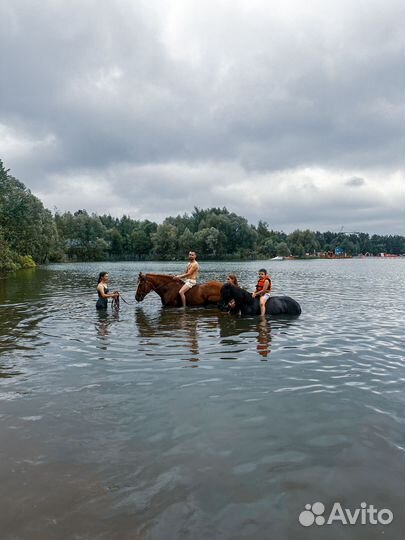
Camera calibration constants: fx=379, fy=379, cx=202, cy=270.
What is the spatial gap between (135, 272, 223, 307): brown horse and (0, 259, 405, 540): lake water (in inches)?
267

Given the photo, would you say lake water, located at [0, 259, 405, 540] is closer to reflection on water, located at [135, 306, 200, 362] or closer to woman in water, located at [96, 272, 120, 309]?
reflection on water, located at [135, 306, 200, 362]

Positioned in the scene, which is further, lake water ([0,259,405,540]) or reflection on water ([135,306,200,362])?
reflection on water ([135,306,200,362])

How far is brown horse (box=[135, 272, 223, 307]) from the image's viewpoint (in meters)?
17.1

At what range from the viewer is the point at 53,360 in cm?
859

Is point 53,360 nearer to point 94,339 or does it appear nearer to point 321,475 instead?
point 94,339

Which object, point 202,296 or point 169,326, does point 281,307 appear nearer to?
point 202,296

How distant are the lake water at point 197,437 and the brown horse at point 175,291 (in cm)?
679

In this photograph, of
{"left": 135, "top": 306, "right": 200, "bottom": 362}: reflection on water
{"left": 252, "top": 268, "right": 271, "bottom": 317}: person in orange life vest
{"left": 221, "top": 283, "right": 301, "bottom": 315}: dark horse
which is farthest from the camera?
{"left": 252, "top": 268, "right": 271, "bottom": 317}: person in orange life vest

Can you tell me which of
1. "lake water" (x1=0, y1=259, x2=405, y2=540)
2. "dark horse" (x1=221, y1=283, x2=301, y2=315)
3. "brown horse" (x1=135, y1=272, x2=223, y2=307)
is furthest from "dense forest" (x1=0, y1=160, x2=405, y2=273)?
"lake water" (x1=0, y1=259, x2=405, y2=540)

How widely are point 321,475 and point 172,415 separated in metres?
2.29

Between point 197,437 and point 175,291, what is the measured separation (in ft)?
40.5

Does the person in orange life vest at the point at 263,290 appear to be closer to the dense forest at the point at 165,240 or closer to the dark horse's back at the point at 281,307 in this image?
the dark horse's back at the point at 281,307

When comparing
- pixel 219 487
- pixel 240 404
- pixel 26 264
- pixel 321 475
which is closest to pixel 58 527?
pixel 219 487

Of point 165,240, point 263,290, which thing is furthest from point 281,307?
point 165,240
